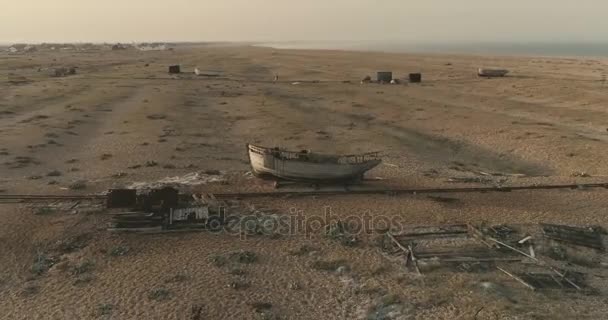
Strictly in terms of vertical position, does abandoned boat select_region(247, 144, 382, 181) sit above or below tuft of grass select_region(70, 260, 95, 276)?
above

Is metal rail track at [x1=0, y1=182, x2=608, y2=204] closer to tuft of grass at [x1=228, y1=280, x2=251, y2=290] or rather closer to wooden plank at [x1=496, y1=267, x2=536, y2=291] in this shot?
tuft of grass at [x1=228, y1=280, x2=251, y2=290]

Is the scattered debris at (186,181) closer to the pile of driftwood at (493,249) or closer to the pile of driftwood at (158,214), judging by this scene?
the pile of driftwood at (158,214)

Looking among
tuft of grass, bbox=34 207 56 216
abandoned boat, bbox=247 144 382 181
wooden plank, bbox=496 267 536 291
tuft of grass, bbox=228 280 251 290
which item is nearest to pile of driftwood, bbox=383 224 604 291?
wooden plank, bbox=496 267 536 291

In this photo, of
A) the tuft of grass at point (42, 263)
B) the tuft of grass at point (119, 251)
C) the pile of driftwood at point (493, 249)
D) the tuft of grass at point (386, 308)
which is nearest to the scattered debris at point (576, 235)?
the pile of driftwood at point (493, 249)

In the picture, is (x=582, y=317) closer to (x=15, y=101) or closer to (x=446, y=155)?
(x=446, y=155)

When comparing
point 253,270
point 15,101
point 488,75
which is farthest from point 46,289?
point 488,75

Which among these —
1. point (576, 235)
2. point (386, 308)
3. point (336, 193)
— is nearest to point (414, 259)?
point (386, 308)

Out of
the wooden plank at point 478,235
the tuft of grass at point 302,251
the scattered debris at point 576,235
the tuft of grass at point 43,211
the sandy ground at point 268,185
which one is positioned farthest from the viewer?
the tuft of grass at point 43,211
